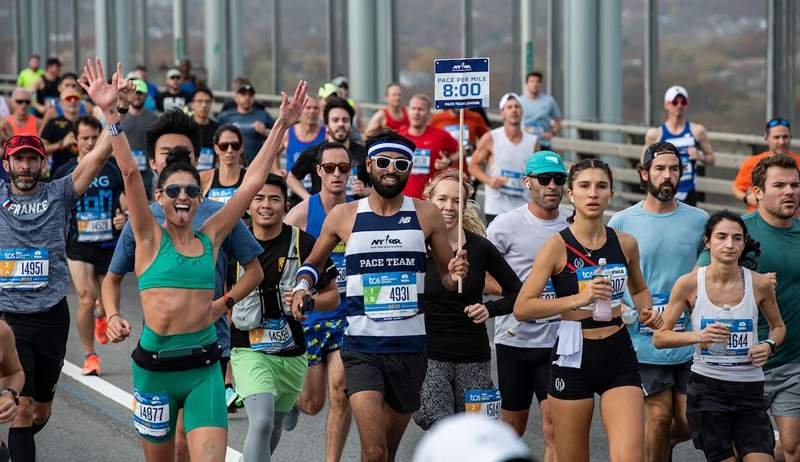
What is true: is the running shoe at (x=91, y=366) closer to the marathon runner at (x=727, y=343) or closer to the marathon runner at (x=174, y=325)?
the marathon runner at (x=174, y=325)

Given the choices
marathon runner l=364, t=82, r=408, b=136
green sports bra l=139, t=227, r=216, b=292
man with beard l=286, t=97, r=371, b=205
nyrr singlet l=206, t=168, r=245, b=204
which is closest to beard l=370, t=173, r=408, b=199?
green sports bra l=139, t=227, r=216, b=292

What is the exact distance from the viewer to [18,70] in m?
55.9

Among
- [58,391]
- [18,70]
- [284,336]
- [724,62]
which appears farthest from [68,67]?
[284,336]

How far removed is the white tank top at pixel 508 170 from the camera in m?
14.4

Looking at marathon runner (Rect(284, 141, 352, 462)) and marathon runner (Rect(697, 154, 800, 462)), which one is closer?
marathon runner (Rect(697, 154, 800, 462))

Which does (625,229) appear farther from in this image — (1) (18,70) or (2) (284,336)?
(1) (18,70)

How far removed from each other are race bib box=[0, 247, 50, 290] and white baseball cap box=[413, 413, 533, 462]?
222 inches

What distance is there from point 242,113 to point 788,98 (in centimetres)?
639

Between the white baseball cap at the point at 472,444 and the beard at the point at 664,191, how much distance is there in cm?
546

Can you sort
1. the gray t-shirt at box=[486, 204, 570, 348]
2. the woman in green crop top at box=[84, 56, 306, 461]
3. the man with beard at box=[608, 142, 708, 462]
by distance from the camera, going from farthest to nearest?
the gray t-shirt at box=[486, 204, 570, 348], the man with beard at box=[608, 142, 708, 462], the woman in green crop top at box=[84, 56, 306, 461]

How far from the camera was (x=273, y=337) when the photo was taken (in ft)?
26.4

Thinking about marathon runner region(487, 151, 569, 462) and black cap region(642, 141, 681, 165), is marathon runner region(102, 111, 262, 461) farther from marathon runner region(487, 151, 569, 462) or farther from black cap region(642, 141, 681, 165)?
black cap region(642, 141, 681, 165)

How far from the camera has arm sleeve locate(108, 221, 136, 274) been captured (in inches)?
279

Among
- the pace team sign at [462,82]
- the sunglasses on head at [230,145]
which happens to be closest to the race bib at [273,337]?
the pace team sign at [462,82]
